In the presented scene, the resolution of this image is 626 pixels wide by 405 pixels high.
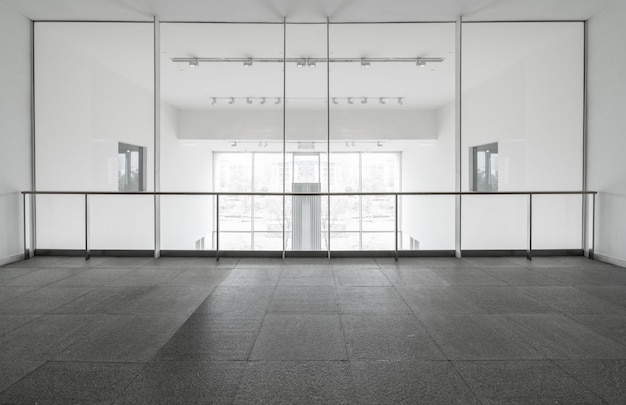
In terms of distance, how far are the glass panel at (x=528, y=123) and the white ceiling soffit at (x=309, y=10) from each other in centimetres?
27

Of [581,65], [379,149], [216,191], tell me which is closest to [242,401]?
[216,191]

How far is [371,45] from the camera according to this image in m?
5.71

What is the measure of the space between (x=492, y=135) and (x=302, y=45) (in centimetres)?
309

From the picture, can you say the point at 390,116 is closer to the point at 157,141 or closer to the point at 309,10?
the point at 309,10

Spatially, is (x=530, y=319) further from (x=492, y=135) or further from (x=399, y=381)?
(x=492, y=135)

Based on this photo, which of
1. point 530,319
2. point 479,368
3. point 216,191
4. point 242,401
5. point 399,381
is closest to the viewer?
point 242,401

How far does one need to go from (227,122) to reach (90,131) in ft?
6.43

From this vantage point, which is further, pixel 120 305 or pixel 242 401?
pixel 120 305

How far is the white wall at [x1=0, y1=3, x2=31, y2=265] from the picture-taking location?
5.00 meters

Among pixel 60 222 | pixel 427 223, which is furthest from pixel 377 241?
pixel 60 222

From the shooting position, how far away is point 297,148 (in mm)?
5555

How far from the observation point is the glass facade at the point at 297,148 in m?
5.44

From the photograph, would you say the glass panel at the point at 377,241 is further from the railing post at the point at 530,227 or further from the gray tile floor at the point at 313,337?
the railing post at the point at 530,227

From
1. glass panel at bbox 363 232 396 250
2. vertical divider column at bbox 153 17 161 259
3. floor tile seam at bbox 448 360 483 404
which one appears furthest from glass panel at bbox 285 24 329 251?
floor tile seam at bbox 448 360 483 404
